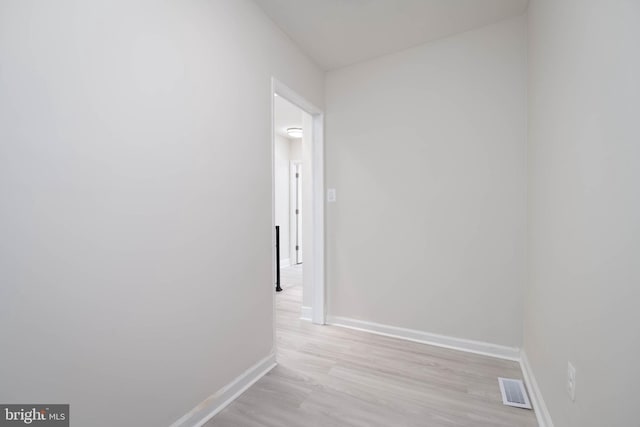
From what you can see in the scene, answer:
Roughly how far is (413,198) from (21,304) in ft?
8.34

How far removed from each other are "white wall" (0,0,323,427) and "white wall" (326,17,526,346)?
1.18 meters

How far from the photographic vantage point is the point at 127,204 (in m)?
1.32

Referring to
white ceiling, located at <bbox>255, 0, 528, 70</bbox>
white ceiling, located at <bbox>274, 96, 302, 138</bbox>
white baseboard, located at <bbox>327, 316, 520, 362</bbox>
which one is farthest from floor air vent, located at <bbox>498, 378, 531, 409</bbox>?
white ceiling, located at <bbox>274, 96, 302, 138</bbox>

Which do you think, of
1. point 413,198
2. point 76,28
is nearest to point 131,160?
point 76,28

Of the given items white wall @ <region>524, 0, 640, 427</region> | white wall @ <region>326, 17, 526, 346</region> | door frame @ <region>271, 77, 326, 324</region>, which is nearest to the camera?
white wall @ <region>524, 0, 640, 427</region>

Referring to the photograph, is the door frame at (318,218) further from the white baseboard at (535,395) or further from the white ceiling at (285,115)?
the white baseboard at (535,395)

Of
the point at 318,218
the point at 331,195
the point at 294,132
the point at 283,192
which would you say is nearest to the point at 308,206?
the point at 318,218

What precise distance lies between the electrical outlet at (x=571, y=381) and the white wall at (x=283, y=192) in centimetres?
526

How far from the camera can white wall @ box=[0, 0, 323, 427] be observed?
1.02 metres

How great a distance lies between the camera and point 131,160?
1.34 meters

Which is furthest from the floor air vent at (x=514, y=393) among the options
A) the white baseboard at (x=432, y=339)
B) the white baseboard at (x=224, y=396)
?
the white baseboard at (x=224, y=396)

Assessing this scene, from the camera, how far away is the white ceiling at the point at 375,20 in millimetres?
2100

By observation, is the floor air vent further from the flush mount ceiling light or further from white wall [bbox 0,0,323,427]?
the flush mount ceiling light

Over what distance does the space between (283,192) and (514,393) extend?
5202mm
